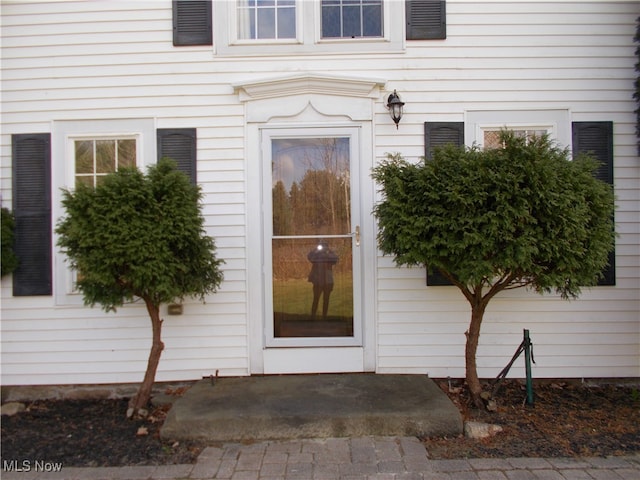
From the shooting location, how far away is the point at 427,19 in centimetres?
395

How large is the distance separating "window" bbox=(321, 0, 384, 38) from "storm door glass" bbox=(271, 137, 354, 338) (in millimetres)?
1032

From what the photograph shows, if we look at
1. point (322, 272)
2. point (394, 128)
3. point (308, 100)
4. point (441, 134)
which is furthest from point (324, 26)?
point (322, 272)

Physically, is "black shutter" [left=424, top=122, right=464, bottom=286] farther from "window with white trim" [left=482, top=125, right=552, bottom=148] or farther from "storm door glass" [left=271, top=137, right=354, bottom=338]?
"storm door glass" [left=271, top=137, right=354, bottom=338]

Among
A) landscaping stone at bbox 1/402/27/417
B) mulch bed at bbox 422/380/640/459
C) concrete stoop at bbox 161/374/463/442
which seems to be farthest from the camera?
landscaping stone at bbox 1/402/27/417

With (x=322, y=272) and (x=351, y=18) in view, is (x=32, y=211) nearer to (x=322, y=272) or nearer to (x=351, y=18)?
(x=322, y=272)

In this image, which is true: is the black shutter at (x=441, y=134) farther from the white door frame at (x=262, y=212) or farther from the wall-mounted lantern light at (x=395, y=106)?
the white door frame at (x=262, y=212)

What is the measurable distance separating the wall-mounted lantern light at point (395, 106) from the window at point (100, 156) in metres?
2.44

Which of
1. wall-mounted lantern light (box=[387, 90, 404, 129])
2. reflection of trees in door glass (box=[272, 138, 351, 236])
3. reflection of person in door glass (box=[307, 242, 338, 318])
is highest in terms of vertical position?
wall-mounted lantern light (box=[387, 90, 404, 129])

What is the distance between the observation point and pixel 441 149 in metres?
3.17

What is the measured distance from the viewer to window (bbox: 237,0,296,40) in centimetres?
406

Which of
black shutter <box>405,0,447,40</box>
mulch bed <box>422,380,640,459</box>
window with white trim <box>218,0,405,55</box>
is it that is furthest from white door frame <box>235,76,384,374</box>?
mulch bed <box>422,380,640,459</box>

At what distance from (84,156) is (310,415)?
10.5 feet

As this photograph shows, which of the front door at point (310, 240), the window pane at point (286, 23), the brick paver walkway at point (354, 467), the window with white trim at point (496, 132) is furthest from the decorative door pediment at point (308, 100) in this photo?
the brick paver walkway at point (354, 467)

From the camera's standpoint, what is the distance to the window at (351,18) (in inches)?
159
